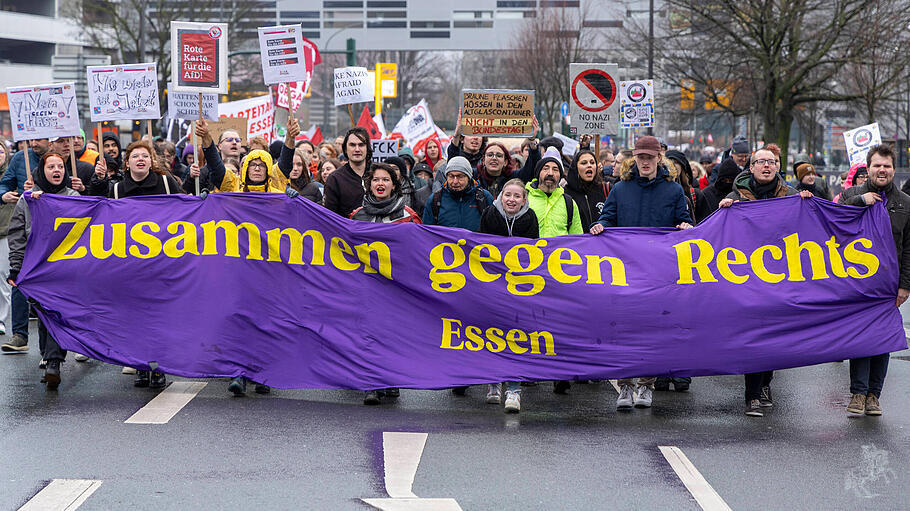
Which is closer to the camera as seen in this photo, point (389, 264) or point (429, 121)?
point (389, 264)

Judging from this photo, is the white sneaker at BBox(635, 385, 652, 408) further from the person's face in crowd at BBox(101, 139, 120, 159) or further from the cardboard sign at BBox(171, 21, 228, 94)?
the person's face in crowd at BBox(101, 139, 120, 159)

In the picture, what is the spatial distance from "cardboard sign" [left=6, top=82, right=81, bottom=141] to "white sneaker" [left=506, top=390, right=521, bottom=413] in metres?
4.85

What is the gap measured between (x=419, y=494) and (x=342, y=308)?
104 inches

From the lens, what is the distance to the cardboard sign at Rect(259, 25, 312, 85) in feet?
40.5

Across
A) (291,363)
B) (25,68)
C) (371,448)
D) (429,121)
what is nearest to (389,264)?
(291,363)

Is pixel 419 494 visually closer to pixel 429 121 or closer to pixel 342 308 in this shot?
pixel 342 308

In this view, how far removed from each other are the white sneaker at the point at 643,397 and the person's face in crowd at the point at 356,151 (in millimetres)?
3059

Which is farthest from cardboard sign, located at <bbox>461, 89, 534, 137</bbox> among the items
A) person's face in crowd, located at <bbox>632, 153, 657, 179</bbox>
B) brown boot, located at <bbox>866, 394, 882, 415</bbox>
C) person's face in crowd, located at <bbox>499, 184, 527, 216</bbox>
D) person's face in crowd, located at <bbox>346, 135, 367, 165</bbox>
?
brown boot, located at <bbox>866, 394, 882, 415</bbox>

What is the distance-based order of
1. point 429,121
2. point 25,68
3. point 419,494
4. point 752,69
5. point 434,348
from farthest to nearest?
point 25,68
point 752,69
point 429,121
point 434,348
point 419,494

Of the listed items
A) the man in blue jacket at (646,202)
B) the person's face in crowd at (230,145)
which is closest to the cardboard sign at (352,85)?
the person's face in crowd at (230,145)

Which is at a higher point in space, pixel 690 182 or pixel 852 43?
pixel 852 43

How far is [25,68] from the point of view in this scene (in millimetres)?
68375

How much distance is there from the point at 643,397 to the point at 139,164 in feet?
14.2

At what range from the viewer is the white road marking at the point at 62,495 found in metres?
5.97
